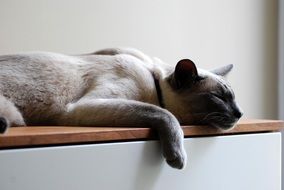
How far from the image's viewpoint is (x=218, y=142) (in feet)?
3.05

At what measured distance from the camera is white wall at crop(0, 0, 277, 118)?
1290 mm

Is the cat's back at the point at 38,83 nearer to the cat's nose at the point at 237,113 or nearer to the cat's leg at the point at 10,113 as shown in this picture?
the cat's leg at the point at 10,113

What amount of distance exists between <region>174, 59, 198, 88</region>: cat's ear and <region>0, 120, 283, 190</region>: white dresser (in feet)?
0.43

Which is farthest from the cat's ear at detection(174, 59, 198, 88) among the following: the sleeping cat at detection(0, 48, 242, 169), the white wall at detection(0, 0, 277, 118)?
the white wall at detection(0, 0, 277, 118)

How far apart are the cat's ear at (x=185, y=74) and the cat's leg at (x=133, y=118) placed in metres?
0.13

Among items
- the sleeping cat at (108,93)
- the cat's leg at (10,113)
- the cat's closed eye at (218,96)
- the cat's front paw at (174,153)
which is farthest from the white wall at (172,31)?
the cat's front paw at (174,153)

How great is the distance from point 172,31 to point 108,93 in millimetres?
678

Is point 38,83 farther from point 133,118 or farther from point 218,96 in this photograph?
point 218,96

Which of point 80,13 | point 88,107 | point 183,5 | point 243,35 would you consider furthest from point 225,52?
point 88,107

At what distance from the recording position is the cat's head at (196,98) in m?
0.98

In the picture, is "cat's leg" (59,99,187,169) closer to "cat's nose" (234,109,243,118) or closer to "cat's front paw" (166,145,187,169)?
"cat's front paw" (166,145,187,169)

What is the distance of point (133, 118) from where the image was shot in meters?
0.86

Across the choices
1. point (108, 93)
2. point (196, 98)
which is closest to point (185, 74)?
point (196, 98)

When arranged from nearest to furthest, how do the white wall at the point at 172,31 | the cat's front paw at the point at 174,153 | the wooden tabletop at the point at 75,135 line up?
the wooden tabletop at the point at 75,135 → the cat's front paw at the point at 174,153 → the white wall at the point at 172,31
